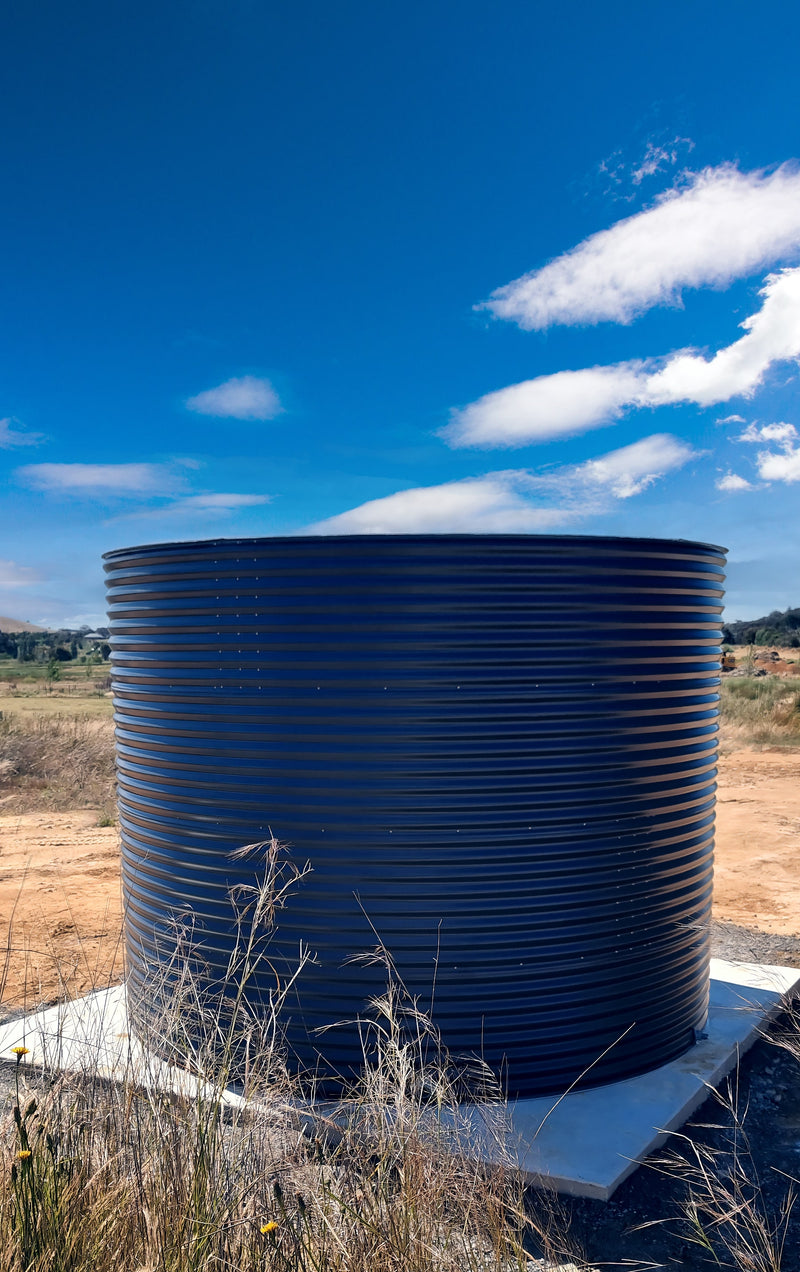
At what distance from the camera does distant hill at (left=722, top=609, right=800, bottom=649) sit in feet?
204

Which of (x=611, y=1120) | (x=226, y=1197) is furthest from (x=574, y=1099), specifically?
(x=226, y=1197)

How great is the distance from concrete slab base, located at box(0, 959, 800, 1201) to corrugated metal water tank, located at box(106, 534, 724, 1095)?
207 millimetres

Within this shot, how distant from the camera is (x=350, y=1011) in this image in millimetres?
4480

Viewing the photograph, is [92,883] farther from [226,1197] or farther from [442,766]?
[226,1197]

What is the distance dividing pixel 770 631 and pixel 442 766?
217ft

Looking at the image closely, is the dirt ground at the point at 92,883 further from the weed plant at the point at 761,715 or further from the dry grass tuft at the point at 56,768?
the weed plant at the point at 761,715

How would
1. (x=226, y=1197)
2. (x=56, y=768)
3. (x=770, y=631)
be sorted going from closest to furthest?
1. (x=226, y=1197)
2. (x=56, y=768)
3. (x=770, y=631)

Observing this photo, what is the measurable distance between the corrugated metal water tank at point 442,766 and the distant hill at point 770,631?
5693 cm

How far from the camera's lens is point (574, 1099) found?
15.3ft

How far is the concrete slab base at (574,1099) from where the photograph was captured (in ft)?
12.2

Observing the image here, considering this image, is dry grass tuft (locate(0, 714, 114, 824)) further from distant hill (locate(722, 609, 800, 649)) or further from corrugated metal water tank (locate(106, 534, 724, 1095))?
distant hill (locate(722, 609, 800, 649))

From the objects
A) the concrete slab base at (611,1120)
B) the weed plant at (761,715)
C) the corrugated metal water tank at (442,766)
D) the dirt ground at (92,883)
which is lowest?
the dirt ground at (92,883)

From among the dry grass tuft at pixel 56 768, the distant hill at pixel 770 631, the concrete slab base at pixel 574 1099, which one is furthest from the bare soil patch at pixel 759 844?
the distant hill at pixel 770 631

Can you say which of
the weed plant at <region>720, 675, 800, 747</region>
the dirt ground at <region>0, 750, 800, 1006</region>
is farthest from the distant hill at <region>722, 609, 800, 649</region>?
the dirt ground at <region>0, 750, 800, 1006</region>
